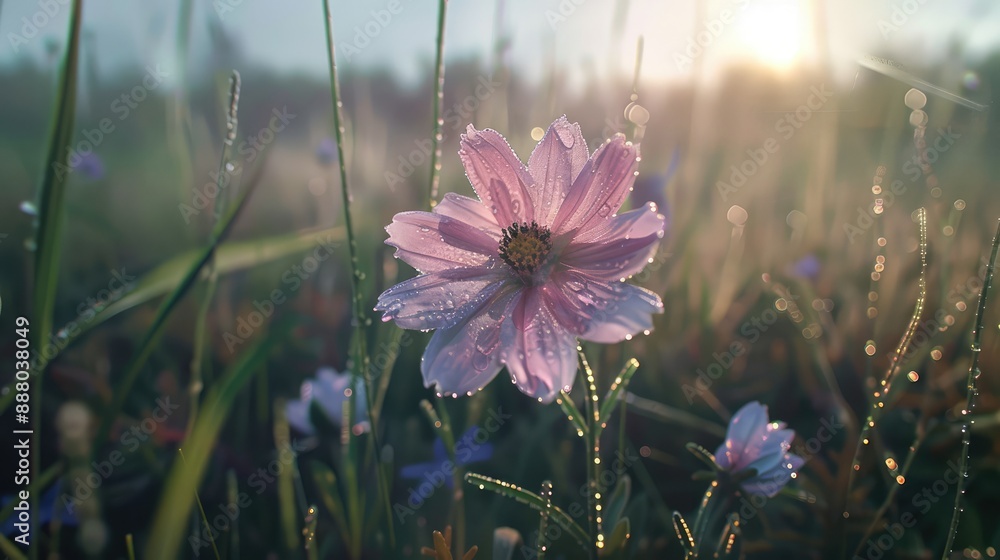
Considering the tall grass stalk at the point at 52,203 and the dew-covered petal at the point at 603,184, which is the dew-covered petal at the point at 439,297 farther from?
the tall grass stalk at the point at 52,203

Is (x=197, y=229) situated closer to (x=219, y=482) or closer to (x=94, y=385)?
(x=94, y=385)

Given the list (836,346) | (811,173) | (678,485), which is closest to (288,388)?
(678,485)

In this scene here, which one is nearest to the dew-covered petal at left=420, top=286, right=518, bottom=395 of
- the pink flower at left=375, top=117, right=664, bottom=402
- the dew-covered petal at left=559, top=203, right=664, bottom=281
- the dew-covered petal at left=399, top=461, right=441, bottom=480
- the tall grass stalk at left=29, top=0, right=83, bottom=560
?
the pink flower at left=375, top=117, right=664, bottom=402

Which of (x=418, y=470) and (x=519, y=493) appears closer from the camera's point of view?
(x=519, y=493)

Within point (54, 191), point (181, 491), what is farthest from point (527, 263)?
point (54, 191)

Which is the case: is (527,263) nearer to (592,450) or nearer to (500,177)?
(500,177)

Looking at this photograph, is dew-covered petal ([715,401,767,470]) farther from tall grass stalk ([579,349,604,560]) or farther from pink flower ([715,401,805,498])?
tall grass stalk ([579,349,604,560])
